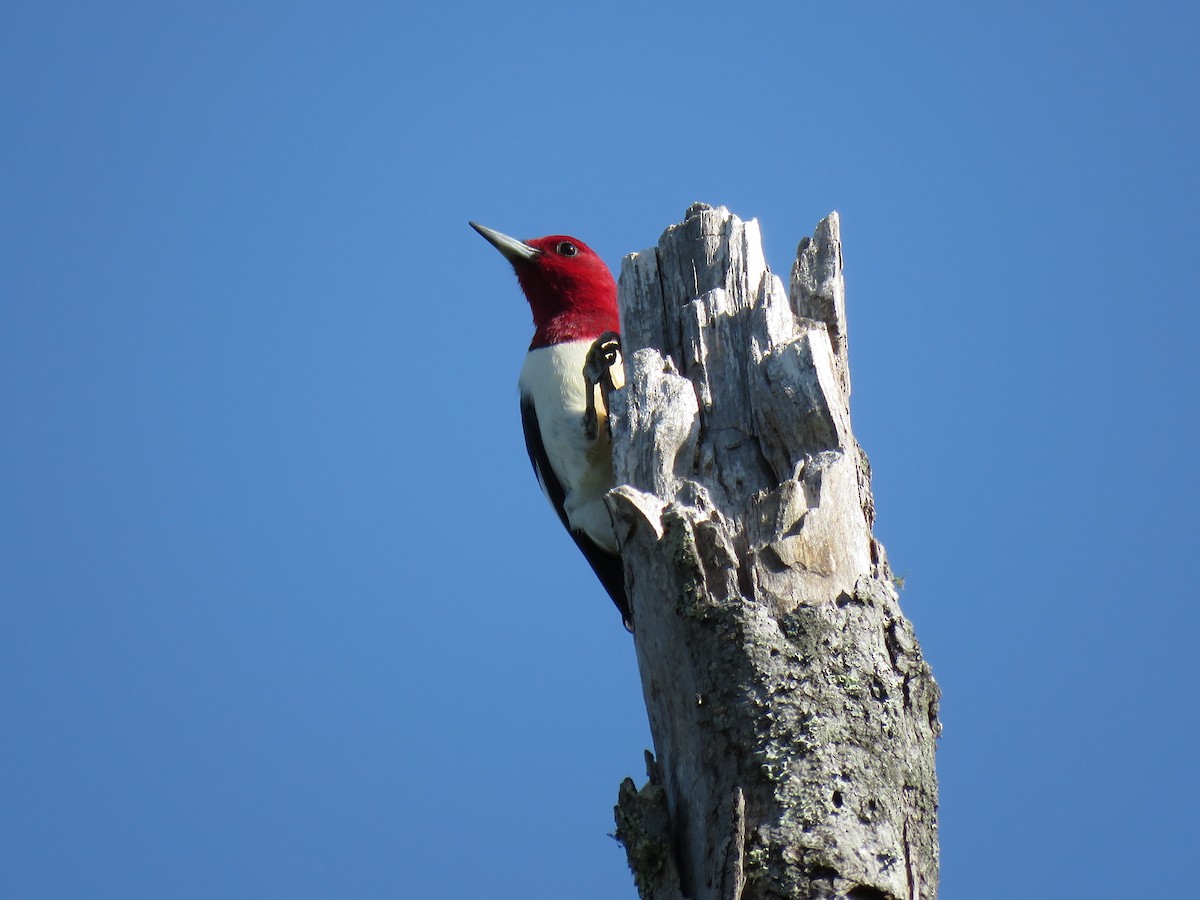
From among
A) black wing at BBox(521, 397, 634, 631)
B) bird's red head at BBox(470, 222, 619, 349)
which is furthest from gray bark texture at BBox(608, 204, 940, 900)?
bird's red head at BBox(470, 222, 619, 349)

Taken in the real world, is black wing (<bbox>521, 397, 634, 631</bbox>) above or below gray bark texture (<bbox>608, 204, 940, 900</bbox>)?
above

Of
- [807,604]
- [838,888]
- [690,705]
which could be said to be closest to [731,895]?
[838,888]

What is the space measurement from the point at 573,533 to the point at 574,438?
0.50 m

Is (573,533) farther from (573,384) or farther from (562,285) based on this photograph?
(562,285)

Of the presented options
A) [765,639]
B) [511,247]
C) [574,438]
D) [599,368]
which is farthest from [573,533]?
[765,639]

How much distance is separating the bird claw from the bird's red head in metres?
0.58

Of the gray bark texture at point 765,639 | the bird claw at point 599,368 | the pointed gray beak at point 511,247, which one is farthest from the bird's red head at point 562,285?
the gray bark texture at point 765,639

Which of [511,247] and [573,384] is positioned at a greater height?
[511,247]

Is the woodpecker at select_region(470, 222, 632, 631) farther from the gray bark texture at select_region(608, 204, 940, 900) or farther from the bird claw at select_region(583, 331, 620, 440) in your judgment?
the gray bark texture at select_region(608, 204, 940, 900)

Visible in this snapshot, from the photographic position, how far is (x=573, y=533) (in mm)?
5074

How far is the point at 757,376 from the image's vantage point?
3.19 m

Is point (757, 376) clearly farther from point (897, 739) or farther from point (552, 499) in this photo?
point (552, 499)

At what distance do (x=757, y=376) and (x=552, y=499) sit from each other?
235 centimetres

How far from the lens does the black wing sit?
504cm
